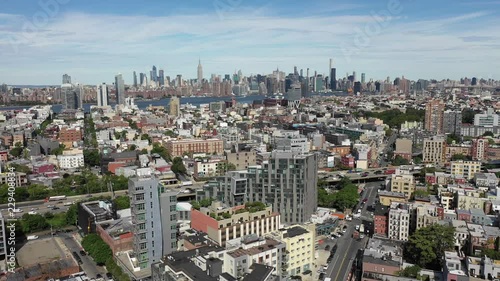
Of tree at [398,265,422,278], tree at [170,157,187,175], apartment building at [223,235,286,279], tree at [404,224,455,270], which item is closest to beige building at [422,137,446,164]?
tree at [404,224,455,270]

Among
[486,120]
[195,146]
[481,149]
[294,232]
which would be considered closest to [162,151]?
[195,146]

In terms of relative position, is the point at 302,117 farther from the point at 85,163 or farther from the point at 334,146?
the point at 85,163

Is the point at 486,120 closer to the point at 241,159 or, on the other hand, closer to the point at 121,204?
the point at 241,159

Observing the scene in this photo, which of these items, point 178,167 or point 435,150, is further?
point 435,150

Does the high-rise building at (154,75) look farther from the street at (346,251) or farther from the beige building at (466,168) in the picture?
the street at (346,251)

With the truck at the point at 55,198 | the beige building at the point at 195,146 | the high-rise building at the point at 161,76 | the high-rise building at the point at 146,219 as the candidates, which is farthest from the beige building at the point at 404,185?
the high-rise building at the point at 161,76

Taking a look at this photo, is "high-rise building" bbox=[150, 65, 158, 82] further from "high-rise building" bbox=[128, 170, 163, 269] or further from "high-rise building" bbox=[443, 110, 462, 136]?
"high-rise building" bbox=[128, 170, 163, 269]

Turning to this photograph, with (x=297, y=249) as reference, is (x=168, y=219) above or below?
above
